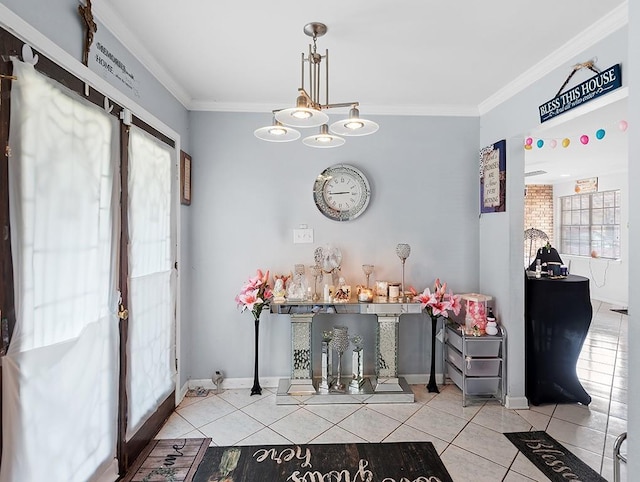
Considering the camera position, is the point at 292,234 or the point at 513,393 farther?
the point at 292,234

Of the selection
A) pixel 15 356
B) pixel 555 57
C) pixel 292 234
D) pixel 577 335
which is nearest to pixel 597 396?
pixel 577 335

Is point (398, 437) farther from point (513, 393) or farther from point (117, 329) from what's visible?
point (117, 329)

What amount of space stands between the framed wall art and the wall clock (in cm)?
108

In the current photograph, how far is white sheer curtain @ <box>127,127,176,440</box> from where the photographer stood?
7.25 ft

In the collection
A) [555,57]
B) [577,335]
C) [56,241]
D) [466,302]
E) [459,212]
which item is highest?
[555,57]

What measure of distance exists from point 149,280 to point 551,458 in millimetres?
2915

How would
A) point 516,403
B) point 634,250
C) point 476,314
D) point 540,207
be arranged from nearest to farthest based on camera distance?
point 634,250 → point 516,403 → point 476,314 → point 540,207

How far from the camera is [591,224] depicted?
303 inches

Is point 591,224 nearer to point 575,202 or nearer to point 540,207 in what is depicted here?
point 575,202

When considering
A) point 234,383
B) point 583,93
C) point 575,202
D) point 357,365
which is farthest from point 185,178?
point 575,202

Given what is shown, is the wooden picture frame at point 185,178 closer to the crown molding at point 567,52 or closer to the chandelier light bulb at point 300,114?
the chandelier light bulb at point 300,114

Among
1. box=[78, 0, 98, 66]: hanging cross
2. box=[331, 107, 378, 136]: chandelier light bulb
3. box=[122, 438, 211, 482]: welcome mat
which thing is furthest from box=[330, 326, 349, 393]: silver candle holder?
box=[78, 0, 98, 66]: hanging cross

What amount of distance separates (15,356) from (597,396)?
418 centimetres

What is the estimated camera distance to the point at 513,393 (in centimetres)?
293
